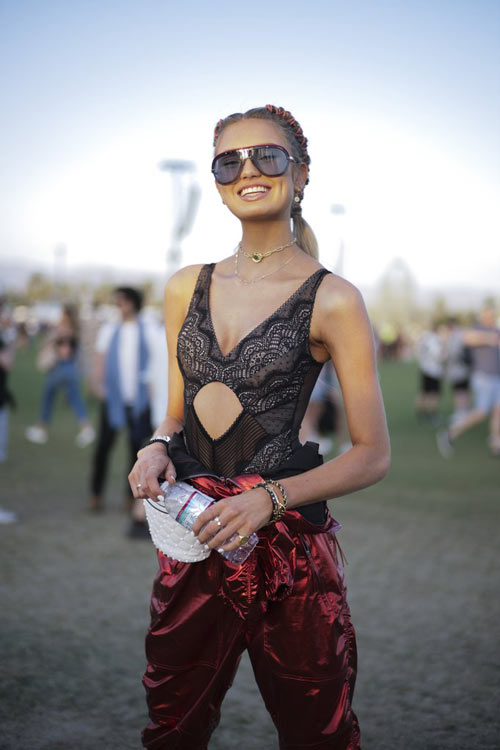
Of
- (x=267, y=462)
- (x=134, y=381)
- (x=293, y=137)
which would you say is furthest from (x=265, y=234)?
(x=134, y=381)

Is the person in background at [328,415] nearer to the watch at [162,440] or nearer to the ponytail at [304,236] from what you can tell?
the ponytail at [304,236]

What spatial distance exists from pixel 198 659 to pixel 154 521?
0.41 m

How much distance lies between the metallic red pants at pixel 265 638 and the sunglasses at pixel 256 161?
841 mm

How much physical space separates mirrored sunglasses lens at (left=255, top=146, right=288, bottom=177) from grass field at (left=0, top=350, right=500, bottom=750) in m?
2.37

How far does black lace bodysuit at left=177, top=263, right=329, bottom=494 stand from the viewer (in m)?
1.89

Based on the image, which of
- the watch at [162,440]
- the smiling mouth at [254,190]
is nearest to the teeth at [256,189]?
the smiling mouth at [254,190]

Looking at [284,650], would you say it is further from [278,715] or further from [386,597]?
[386,597]

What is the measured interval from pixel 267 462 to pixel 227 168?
2.70ft

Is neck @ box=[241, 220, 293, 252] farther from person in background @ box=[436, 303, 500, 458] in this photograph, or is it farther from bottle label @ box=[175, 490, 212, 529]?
person in background @ box=[436, 303, 500, 458]

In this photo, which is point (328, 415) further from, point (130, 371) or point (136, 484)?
point (136, 484)

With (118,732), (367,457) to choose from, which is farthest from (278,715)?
(118,732)

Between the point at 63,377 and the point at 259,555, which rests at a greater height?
the point at 63,377

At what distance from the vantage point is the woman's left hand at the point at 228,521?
5.39 ft

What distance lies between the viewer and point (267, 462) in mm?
1914
